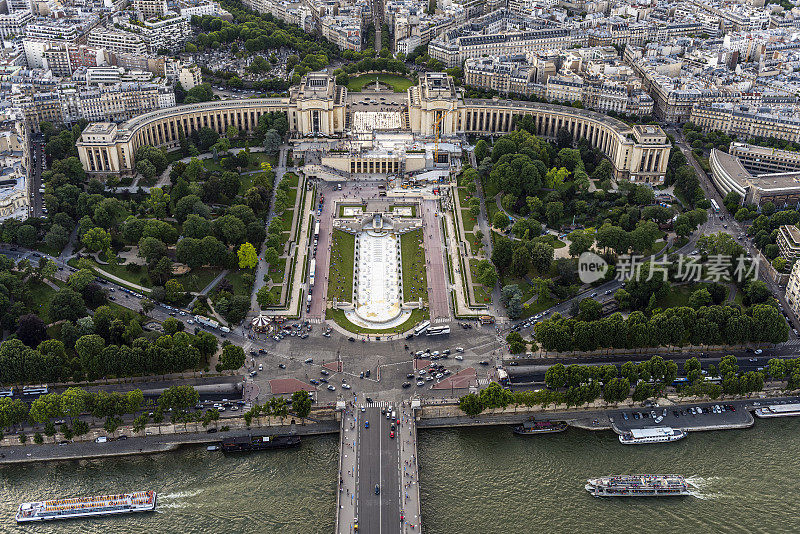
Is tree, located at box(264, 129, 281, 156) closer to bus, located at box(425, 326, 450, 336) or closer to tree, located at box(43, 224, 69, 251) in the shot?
tree, located at box(43, 224, 69, 251)

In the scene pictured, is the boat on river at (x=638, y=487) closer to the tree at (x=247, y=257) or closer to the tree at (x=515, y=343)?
the tree at (x=515, y=343)

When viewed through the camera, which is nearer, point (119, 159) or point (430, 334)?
point (430, 334)

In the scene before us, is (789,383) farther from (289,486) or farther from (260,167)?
(260,167)

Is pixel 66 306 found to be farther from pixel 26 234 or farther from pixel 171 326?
pixel 26 234

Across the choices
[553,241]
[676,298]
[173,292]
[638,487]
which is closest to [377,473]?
[638,487]

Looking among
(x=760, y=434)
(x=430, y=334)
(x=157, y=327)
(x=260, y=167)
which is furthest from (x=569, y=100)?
(x=157, y=327)
